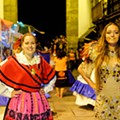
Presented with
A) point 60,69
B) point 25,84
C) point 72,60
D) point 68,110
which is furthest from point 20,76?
point 72,60

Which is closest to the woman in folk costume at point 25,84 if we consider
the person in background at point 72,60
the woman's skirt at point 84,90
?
the woman's skirt at point 84,90

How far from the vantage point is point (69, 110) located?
7738mm

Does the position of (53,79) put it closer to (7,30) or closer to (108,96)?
(108,96)

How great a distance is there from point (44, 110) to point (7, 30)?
501cm

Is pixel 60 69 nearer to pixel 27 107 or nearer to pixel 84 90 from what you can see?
pixel 84 90

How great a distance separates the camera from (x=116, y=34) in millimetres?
3479

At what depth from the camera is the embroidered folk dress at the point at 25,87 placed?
386 centimetres

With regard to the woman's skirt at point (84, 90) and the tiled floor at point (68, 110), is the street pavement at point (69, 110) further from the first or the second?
the woman's skirt at point (84, 90)

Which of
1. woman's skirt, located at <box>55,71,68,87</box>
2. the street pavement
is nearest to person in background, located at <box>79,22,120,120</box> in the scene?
the street pavement

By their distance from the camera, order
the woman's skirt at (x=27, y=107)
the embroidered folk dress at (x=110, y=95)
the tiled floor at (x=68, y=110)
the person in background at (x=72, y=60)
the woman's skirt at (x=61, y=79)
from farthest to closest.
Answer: the person in background at (x=72, y=60) < the woman's skirt at (x=61, y=79) < the tiled floor at (x=68, y=110) < the woman's skirt at (x=27, y=107) < the embroidered folk dress at (x=110, y=95)

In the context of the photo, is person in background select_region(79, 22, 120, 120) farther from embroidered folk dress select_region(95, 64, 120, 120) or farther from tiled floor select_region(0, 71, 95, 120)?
tiled floor select_region(0, 71, 95, 120)

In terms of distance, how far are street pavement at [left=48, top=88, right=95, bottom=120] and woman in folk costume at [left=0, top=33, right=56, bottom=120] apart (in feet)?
9.93

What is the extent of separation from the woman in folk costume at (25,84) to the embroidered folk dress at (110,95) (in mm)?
818

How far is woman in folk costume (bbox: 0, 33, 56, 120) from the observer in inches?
152
